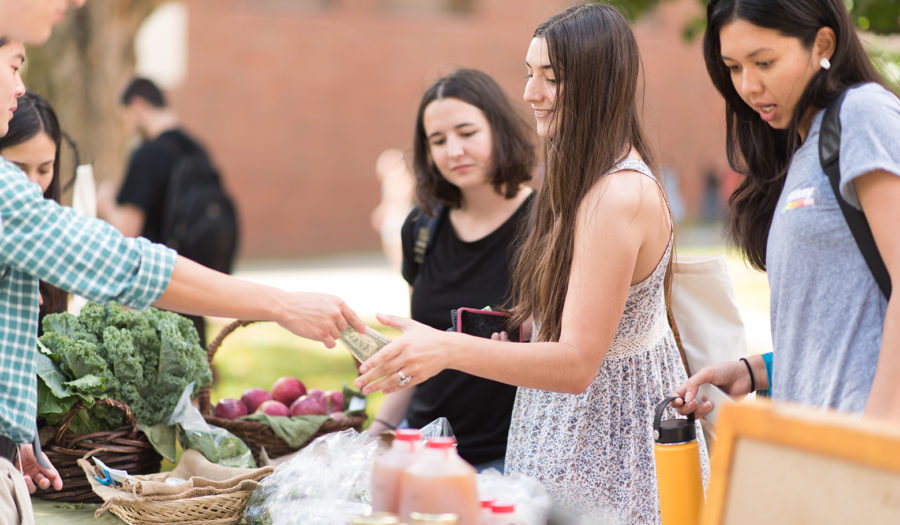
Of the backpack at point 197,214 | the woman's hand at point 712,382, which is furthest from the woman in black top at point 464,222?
the backpack at point 197,214

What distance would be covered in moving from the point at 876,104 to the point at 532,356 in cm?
85

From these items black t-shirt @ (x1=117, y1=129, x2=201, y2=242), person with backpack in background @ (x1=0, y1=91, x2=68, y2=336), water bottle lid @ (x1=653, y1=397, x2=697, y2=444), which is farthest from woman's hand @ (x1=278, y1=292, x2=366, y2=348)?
black t-shirt @ (x1=117, y1=129, x2=201, y2=242)

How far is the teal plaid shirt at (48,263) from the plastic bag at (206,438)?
846 millimetres

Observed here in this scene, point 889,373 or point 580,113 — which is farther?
point 580,113

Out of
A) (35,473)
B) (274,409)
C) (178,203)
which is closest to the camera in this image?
(35,473)

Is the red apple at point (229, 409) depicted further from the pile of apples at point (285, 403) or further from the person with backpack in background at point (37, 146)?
the person with backpack in background at point (37, 146)

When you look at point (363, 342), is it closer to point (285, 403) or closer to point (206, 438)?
point (206, 438)

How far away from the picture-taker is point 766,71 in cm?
189

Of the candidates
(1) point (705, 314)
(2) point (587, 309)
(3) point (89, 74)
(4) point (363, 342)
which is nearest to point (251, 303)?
(4) point (363, 342)

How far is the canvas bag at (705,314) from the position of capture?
2.60 m

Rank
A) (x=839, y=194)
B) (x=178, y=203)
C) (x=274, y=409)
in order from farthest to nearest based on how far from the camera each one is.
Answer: (x=178, y=203) < (x=274, y=409) < (x=839, y=194)

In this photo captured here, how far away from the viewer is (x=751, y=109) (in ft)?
7.15

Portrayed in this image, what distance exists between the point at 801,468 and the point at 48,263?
1.26 m

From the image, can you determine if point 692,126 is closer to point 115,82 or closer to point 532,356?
point 115,82
